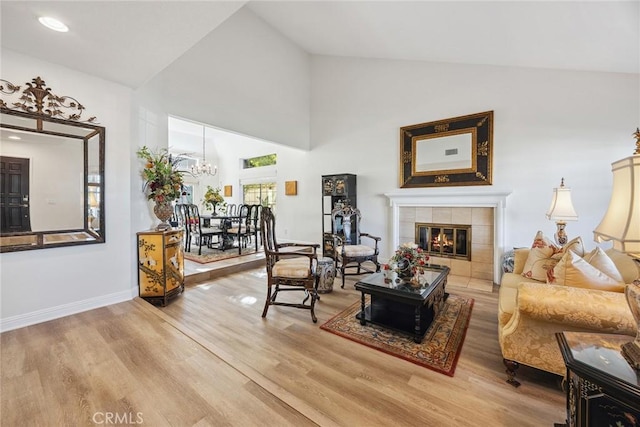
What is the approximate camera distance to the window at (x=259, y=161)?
7.62 meters

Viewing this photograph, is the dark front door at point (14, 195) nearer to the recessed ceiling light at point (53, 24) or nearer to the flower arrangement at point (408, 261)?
the recessed ceiling light at point (53, 24)

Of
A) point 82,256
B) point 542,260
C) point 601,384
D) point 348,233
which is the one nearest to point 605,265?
point 542,260

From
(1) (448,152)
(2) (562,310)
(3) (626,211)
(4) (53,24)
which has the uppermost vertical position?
(4) (53,24)

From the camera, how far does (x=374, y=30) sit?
393 cm

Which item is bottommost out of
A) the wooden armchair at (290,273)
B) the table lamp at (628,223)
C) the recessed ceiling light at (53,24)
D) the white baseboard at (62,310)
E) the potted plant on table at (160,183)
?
the white baseboard at (62,310)

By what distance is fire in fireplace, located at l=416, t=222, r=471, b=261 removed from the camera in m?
4.21

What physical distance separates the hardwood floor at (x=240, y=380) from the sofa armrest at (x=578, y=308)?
1.77 ft

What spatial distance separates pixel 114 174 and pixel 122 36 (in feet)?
5.09

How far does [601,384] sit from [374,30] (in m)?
4.58

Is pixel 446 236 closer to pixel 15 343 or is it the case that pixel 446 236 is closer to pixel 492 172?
pixel 492 172

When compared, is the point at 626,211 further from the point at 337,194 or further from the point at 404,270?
the point at 337,194

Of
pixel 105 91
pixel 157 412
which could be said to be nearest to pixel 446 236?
pixel 157 412

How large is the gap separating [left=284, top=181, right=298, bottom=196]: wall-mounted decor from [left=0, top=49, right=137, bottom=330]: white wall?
12.1 feet

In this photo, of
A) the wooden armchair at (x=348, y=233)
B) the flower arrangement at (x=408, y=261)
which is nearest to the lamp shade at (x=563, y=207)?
the flower arrangement at (x=408, y=261)
